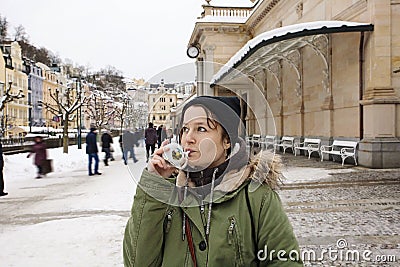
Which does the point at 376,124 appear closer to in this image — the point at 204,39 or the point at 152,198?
the point at 152,198

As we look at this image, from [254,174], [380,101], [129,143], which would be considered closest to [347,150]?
[380,101]

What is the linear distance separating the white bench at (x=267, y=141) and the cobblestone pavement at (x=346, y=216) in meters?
0.19

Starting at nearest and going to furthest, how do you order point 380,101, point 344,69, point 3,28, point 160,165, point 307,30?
1. point 160,165
2. point 380,101
3. point 307,30
4. point 344,69
5. point 3,28

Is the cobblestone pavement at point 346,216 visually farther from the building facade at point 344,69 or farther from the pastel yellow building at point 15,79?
the pastel yellow building at point 15,79

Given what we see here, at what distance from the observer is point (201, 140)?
1932mm

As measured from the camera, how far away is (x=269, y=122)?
2.30 metres

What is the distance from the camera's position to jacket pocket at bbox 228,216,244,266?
6.25 feet

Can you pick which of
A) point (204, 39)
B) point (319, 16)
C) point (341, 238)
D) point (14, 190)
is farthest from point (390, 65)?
point (204, 39)

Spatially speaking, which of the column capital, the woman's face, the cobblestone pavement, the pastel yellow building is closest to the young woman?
the woman's face

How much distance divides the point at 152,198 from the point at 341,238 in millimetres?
5117

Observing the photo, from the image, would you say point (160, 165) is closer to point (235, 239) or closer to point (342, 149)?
point (235, 239)

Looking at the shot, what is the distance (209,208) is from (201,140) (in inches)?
11.4

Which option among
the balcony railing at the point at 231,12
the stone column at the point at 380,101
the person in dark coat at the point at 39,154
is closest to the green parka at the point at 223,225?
the stone column at the point at 380,101

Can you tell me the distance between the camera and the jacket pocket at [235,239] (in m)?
1.90
